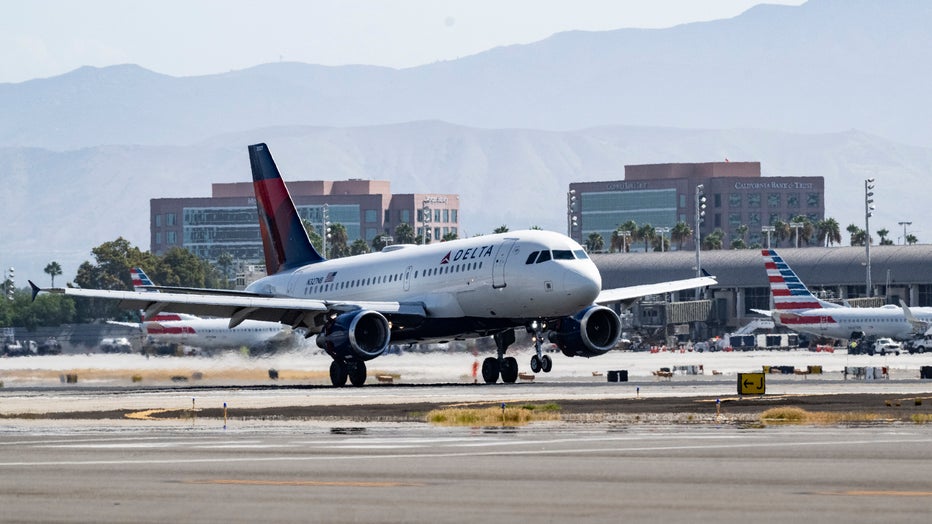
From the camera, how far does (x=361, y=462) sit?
25.7 metres

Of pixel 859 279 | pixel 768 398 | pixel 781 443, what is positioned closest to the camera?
pixel 781 443

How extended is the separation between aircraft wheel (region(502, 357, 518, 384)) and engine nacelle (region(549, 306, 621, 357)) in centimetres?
202

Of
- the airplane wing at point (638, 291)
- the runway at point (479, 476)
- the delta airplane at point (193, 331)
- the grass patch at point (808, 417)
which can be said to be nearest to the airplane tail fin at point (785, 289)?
the delta airplane at point (193, 331)

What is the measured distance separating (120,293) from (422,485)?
4015 centimetres

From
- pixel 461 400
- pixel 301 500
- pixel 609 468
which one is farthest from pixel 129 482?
pixel 461 400

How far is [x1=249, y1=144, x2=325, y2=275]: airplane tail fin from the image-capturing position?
238 feet

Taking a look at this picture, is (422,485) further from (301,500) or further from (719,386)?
(719,386)

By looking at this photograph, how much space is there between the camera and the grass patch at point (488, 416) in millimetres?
37562

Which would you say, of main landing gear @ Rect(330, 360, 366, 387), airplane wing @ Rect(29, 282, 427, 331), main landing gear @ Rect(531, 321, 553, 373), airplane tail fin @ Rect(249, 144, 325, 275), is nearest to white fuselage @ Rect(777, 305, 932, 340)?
airplane tail fin @ Rect(249, 144, 325, 275)

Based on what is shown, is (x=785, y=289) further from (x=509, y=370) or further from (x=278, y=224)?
(x=509, y=370)

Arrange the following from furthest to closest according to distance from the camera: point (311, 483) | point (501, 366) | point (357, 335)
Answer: point (501, 366), point (357, 335), point (311, 483)

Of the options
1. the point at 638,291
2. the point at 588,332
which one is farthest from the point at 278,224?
the point at 588,332

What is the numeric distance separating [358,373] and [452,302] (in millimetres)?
4601

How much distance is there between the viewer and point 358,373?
62.2 m
